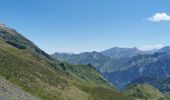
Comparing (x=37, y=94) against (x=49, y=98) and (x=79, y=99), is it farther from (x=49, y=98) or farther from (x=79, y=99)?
(x=79, y=99)

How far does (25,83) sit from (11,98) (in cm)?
5014

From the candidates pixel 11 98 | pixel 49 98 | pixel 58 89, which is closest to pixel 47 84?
pixel 58 89

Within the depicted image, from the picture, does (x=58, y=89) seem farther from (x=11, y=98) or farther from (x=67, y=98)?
(x=11, y=98)

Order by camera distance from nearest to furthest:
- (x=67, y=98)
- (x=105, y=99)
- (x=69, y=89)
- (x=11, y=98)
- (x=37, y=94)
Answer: (x=11, y=98) < (x=37, y=94) < (x=67, y=98) < (x=69, y=89) < (x=105, y=99)

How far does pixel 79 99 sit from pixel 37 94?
1270 inches

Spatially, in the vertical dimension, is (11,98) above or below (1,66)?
below

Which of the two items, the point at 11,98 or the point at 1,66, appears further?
the point at 1,66

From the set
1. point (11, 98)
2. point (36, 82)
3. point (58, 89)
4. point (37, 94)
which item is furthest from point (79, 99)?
point (11, 98)

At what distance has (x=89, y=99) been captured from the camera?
150 m

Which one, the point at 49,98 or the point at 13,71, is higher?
the point at 13,71

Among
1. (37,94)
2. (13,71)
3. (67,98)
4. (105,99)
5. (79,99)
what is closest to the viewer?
(37,94)

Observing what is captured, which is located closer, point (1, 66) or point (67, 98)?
point (1, 66)

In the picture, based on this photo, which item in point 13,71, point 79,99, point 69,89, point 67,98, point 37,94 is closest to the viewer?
point 37,94

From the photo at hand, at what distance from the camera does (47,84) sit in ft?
424
